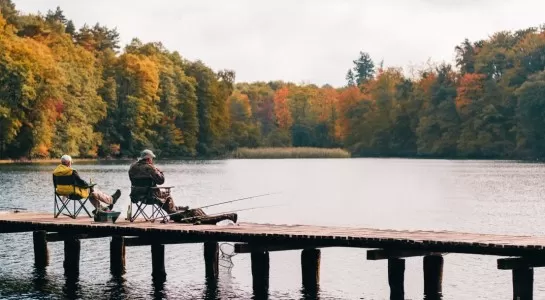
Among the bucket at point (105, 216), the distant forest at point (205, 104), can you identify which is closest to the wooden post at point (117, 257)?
the bucket at point (105, 216)

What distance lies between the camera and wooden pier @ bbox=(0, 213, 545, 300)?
1995 cm

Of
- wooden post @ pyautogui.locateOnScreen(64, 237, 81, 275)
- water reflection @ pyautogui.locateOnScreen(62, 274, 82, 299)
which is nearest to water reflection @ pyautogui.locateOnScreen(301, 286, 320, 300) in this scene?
water reflection @ pyautogui.locateOnScreen(62, 274, 82, 299)

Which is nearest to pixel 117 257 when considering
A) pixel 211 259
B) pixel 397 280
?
pixel 211 259

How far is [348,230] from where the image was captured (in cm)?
2294

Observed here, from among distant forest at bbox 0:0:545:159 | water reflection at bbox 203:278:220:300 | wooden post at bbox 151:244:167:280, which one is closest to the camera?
water reflection at bbox 203:278:220:300

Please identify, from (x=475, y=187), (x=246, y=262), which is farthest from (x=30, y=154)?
(x=246, y=262)

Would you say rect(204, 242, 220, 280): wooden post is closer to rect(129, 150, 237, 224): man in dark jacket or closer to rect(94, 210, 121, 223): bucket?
rect(129, 150, 237, 224): man in dark jacket

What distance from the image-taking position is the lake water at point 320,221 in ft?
76.7

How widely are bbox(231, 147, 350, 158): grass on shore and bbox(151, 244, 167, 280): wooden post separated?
106 metres

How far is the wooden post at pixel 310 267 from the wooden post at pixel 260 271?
779 millimetres

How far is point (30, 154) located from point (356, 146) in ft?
200

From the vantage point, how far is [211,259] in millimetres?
24594

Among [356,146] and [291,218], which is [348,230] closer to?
[291,218]

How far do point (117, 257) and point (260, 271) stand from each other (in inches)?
148
